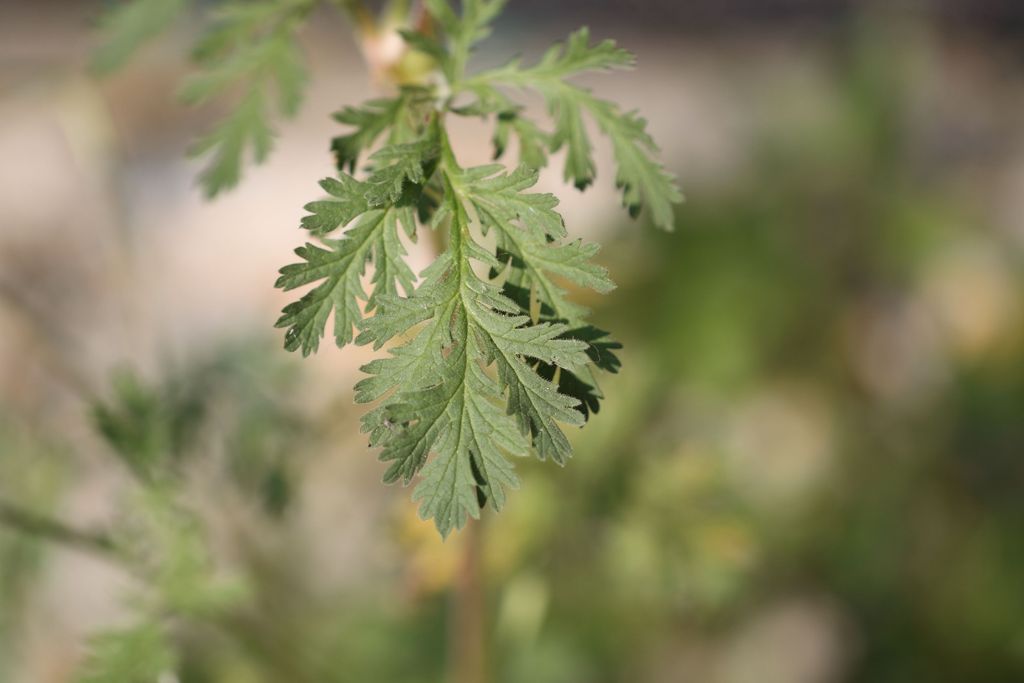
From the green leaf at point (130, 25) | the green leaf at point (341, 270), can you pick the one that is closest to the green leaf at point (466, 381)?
the green leaf at point (341, 270)

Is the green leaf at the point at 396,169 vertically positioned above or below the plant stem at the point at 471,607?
above

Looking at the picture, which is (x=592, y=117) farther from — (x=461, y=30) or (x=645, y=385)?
(x=645, y=385)

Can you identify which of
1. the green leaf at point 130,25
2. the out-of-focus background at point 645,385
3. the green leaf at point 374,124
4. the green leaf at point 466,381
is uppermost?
the green leaf at point 130,25

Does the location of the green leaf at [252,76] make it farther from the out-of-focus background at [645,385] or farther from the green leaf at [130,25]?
the out-of-focus background at [645,385]

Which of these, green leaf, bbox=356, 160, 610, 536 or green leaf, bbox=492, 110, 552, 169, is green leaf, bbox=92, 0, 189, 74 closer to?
green leaf, bbox=492, 110, 552, 169

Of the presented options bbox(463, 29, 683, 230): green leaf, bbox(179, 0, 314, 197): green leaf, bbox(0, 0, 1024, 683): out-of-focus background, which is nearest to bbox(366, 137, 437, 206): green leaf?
bbox(463, 29, 683, 230): green leaf
